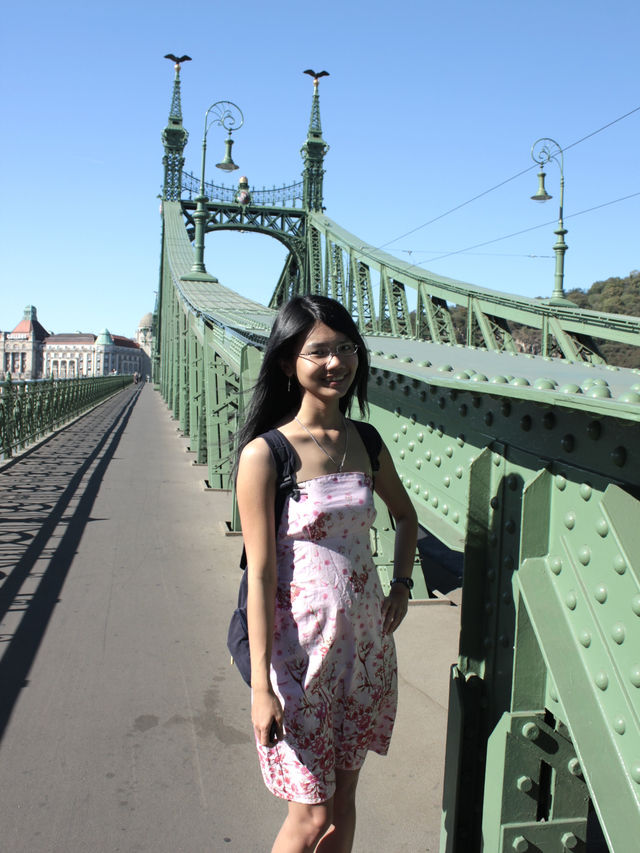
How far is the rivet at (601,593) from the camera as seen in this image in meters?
1.52

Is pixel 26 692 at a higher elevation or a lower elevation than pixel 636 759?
lower

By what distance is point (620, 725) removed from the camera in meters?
1.48

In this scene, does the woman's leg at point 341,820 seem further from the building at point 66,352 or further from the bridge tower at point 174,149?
the building at point 66,352

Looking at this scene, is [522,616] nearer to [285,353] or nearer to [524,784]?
[524,784]

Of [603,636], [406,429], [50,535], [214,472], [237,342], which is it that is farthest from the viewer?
[214,472]

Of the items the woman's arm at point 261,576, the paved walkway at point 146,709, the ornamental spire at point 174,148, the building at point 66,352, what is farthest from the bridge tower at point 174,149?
the building at point 66,352

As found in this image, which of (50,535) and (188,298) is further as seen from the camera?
(188,298)

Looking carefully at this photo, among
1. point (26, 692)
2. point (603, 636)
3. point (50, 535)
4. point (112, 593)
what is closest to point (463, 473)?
point (603, 636)

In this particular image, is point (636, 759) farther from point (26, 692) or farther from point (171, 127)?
point (171, 127)

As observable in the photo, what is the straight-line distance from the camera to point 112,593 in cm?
517

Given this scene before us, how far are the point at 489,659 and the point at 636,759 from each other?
562 mm

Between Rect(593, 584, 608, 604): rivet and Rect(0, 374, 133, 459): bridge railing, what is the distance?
10.9 m

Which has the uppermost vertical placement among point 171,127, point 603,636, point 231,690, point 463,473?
point 171,127

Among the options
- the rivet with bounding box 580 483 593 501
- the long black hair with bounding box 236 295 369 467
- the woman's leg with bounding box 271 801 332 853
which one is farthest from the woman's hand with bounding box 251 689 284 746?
the rivet with bounding box 580 483 593 501
